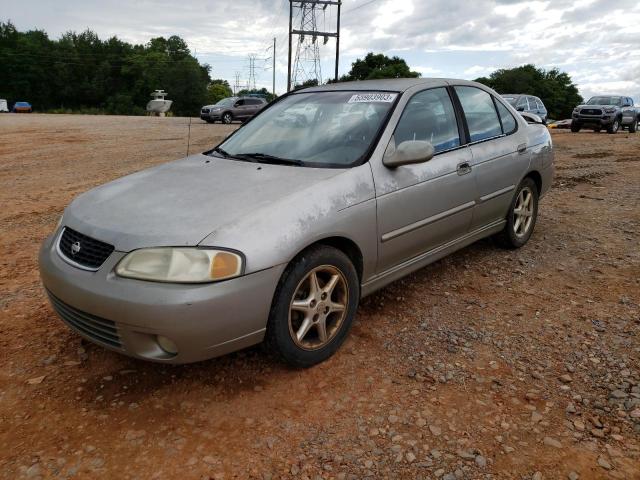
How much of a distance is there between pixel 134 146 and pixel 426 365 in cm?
1356

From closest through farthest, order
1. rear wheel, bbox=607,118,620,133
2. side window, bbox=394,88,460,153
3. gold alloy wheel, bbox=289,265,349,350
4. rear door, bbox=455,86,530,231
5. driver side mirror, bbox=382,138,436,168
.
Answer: gold alloy wheel, bbox=289,265,349,350
driver side mirror, bbox=382,138,436,168
side window, bbox=394,88,460,153
rear door, bbox=455,86,530,231
rear wheel, bbox=607,118,620,133

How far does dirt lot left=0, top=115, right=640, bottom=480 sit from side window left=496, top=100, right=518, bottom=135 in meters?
1.24

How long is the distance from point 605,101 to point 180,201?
25.1m

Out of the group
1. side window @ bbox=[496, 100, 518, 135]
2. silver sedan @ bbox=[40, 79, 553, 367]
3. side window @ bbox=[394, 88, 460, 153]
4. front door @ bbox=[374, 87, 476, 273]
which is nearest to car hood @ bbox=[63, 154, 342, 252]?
silver sedan @ bbox=[40, 79, 553, 367]

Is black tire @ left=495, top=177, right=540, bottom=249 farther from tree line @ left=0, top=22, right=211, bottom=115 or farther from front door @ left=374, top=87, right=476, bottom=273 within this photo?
tree line @ left=0, top=22, right=211, bottom=115

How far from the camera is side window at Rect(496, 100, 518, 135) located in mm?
4527

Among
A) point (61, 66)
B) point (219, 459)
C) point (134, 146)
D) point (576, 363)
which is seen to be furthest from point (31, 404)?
point (61, 66)

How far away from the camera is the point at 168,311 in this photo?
2289 mm

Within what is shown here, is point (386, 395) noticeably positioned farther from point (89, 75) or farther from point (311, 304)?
point (89, 75)

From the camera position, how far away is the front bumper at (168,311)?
7.57ft

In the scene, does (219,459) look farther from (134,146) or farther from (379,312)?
(134,146)

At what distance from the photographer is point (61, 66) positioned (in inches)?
2931

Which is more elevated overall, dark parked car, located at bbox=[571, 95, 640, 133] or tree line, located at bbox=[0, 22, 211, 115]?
tree line, located at bbox=[0, 22, 211, 115]

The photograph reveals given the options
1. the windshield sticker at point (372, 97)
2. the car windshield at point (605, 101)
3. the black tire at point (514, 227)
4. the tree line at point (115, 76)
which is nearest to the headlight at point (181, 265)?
the windshield sticker at point (372, 97)
